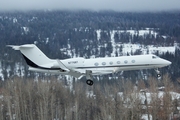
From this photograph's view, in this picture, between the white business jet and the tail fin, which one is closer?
the white business jet

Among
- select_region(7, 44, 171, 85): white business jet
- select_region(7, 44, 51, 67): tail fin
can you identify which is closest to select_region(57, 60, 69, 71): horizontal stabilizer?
select_region(7, 44, 171, 85): white business jet

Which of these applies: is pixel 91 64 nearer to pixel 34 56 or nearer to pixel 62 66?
pixel 62 66

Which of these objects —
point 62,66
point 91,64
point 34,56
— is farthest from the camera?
point 34,56

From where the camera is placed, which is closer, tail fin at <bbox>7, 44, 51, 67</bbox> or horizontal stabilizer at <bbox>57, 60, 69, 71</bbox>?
horizontal stabilizer at <bbox>57, 60, 69, 71</bbox>

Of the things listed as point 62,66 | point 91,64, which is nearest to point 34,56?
point 62,66

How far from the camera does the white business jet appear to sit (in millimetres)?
47094

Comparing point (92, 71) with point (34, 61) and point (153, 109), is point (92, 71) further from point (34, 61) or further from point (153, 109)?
point (153, 109)

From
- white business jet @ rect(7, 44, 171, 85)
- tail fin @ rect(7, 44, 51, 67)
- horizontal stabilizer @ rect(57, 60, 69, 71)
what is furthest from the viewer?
tail fin @ rect(7, 44, 51, 67)

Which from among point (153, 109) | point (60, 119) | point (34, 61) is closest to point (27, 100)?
point (60, 119)

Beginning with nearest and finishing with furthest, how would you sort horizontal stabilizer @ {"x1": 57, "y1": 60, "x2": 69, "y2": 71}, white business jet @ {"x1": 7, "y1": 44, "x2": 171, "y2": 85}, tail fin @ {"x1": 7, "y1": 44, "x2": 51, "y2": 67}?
horizontal stabilizer @ {"x1": 57, "y1": 60, "x2": 69, "y2": 71} → white business jet @ {"x1": 7, "y1": 44, "x2": 171, "y2": 85} → tail fin @ {"x1": 7, "y1": 44, "x2": 51, "y2": 67}

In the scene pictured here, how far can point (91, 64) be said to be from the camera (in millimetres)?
47531

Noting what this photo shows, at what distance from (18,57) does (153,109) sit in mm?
87774

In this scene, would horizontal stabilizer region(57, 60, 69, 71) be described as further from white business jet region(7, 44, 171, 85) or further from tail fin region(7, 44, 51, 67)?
tail fin region(7, 44, 51, 67)

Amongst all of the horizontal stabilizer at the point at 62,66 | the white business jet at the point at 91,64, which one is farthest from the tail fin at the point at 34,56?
the horizontal stabilizer at the point at 62,66
